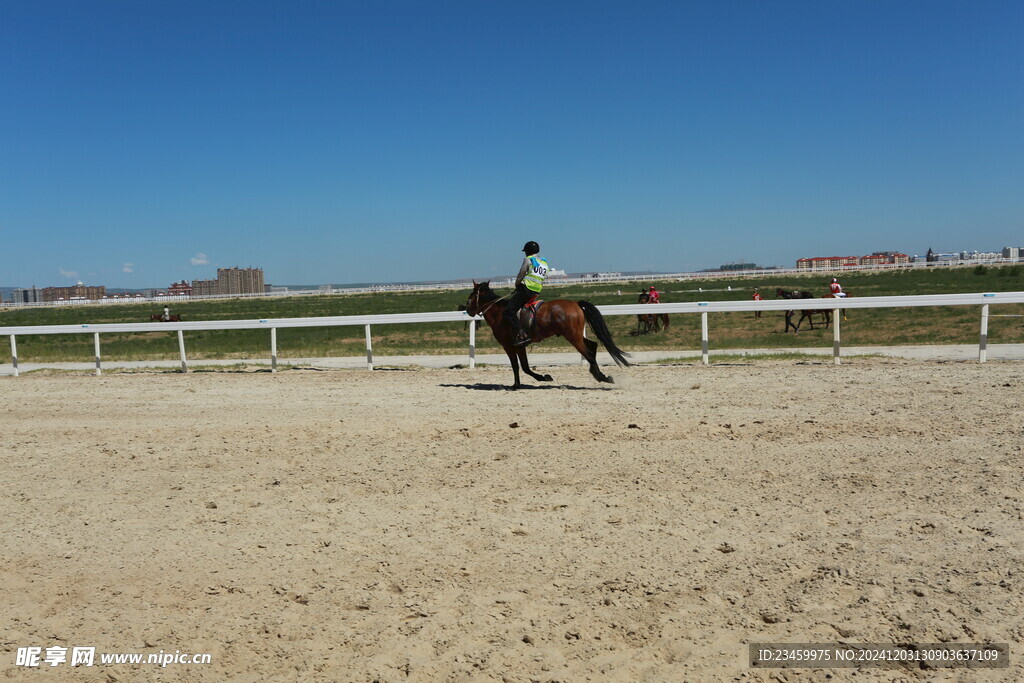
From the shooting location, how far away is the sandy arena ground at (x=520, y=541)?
159 inches

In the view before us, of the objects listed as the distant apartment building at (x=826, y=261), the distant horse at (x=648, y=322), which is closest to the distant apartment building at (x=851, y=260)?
the distant apartment building at (x=826, y=261)

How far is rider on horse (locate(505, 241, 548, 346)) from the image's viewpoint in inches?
483

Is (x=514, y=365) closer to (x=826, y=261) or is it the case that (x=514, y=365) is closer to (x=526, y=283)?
(x=526, y=283)

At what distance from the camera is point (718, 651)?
391cm

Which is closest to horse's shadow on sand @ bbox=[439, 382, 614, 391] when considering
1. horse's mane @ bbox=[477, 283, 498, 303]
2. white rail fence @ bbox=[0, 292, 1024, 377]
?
horse's mane @ bbox=[477, 283, 498, 303]

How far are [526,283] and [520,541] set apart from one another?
7.29 metres

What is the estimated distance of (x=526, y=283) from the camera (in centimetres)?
1227

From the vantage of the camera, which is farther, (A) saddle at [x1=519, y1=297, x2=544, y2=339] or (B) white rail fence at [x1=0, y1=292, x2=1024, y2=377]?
(B) white rail fence at [x1=0, y1=292, x2=1024, y2=377]

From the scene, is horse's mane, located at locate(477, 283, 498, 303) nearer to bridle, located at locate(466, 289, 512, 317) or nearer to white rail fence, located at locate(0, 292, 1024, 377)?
bridle, located at locate(466, 289, 512, 317)

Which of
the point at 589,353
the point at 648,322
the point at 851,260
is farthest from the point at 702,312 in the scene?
the point at 851,260

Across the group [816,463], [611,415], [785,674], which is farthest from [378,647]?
[611,415]

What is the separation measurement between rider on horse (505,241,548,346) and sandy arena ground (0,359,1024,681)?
302 cm

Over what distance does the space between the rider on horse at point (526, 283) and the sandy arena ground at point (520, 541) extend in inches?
119

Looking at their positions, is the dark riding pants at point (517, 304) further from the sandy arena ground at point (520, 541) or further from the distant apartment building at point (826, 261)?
the distant apartment building at point (826, 261)
